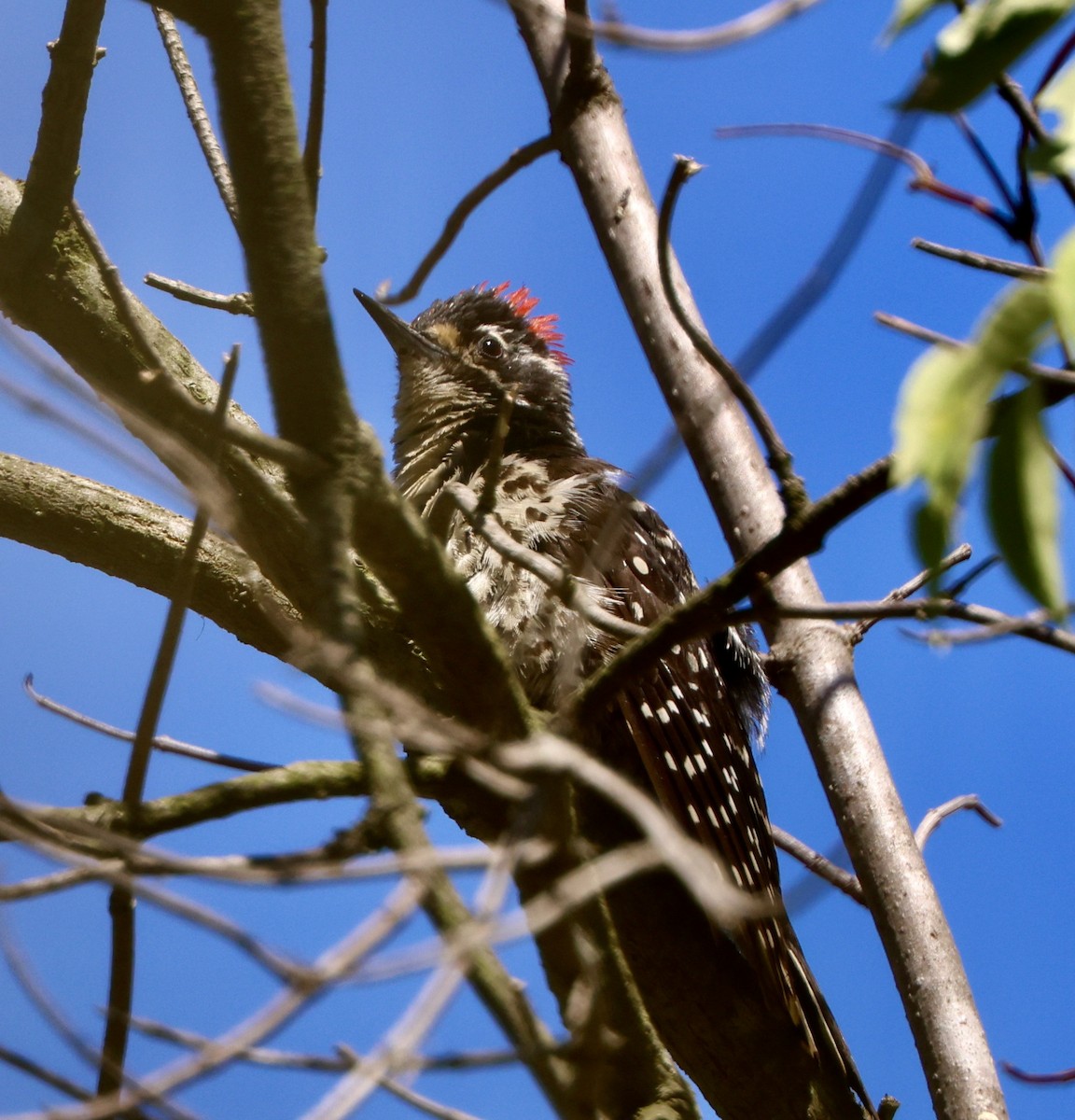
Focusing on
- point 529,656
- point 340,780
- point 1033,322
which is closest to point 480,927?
point 340,780

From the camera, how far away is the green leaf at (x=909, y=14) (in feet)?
3.26

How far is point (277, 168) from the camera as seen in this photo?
1539 mm

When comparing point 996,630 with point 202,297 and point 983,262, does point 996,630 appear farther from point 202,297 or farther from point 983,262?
point 202,297

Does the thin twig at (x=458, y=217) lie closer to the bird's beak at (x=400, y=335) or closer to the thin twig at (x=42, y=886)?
the thin twig at (x=42, y=886)

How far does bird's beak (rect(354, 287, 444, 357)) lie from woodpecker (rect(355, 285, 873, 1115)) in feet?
0.04

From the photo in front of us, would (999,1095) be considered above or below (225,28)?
below

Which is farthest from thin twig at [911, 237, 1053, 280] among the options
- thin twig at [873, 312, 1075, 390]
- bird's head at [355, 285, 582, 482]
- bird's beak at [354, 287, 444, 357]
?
bird's beak at [354, 287, 444, 357]

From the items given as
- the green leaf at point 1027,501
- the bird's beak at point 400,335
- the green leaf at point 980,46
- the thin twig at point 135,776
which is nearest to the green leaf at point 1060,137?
the green leaf at point 980,46

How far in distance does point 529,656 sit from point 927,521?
8.08ft

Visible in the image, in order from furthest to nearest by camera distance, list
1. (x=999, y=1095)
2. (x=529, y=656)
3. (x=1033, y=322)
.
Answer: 1. (x=529, y=656)
2. (x=999, y=1095)
3. (x=1033, y=322)

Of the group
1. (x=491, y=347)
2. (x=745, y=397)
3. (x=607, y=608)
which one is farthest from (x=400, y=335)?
(x=745, y=397)

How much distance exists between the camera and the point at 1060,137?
87 cm

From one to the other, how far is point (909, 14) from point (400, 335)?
3792 millimetres

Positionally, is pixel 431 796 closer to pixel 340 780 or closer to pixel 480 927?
pixel 340 780
